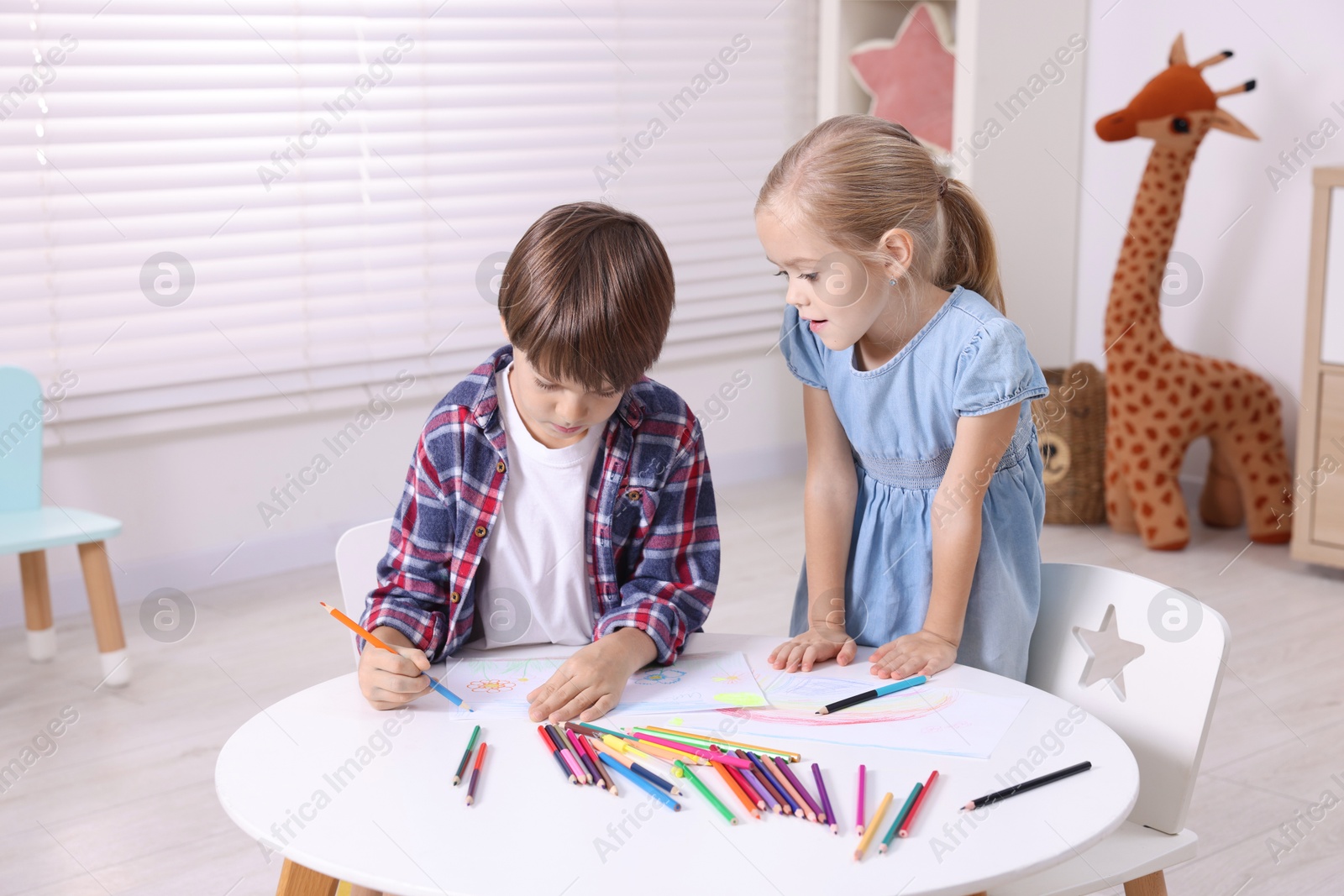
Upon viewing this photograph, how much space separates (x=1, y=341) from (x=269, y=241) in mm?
612

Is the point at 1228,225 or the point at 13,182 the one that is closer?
the point at 13,182

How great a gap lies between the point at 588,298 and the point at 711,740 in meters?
0.40

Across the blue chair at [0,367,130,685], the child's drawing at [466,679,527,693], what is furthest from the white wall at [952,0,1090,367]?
the child's drawing at [466,679,527,693]

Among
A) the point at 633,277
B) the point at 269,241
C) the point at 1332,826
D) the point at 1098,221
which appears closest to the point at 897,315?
the point at 633,277

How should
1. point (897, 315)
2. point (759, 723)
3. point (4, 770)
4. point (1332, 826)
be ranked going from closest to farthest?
point (759, 723)
point (897, 315)
point (1332, 826)
point (4, 770)

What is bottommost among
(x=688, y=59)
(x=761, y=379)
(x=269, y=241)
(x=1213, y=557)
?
(x=1213, y=557)

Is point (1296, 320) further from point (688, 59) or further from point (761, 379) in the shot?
point (688, 59)

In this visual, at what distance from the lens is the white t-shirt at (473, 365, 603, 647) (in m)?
1.23

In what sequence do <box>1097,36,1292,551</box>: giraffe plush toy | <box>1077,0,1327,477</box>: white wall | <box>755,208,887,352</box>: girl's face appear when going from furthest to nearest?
<box>1077,0,1327,477</box>: white wall < <box>1097,36,1292,551</box>: giraffe plush toy < <box>755,208,887,352</box>: girl's face

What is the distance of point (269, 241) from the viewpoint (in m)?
2.96

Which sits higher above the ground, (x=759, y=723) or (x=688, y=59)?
(x=688, y=59)

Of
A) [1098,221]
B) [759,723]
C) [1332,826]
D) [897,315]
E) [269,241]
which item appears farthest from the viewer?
[1098,221]

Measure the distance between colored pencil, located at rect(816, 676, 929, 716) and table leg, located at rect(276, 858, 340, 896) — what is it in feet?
1.39

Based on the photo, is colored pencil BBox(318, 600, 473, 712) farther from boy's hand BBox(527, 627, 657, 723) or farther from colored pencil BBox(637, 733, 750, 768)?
colored pencil BBox(637, 733, 750, 768)
